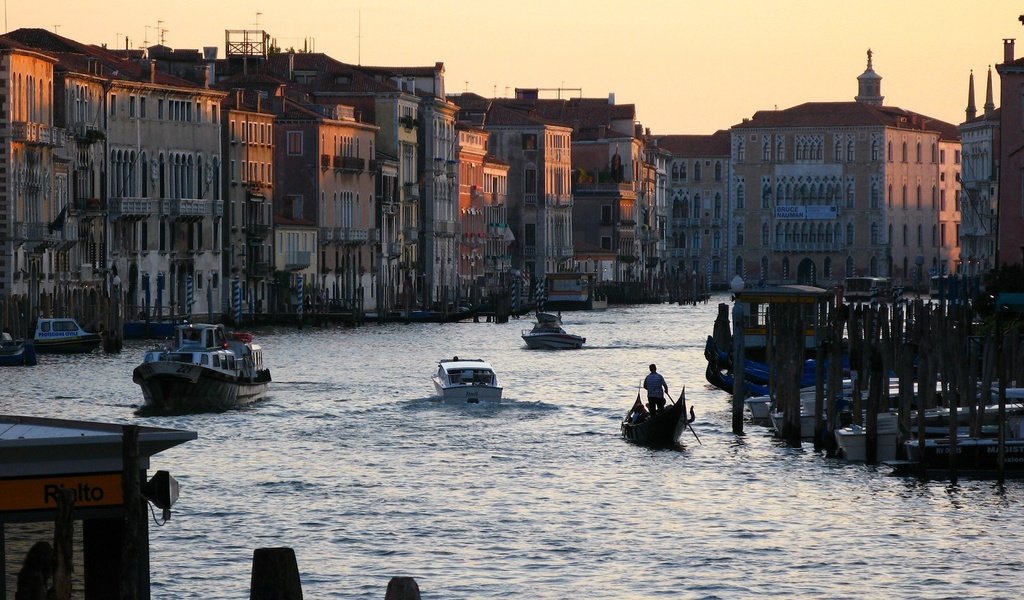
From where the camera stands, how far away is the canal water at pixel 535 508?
64.2 ft

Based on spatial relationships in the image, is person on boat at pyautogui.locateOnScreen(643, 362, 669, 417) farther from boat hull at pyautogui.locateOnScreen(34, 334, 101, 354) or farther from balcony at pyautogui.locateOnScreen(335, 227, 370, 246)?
balcony at pyautogui.locateOnScreen(335, 227, 370, 246)

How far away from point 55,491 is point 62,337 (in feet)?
124

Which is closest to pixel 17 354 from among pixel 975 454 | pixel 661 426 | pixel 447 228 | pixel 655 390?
pixel 655 390

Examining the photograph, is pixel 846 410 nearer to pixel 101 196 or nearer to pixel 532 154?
pixel 101 196

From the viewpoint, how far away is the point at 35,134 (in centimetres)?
5541

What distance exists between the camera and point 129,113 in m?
64.2

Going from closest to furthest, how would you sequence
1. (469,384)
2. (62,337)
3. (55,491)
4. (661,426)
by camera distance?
(55,491), (661,426), (469,384), (62,337)

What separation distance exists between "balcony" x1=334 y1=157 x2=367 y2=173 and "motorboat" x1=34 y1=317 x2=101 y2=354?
29451 mm

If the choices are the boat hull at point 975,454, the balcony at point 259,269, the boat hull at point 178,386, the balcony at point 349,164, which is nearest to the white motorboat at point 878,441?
the boat hull at point 975,454

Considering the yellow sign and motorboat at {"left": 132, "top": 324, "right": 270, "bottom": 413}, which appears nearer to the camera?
the yellow sign

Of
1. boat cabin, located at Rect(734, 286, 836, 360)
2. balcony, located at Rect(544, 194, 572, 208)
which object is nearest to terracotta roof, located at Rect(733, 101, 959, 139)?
balcony, located at Rect(544, 194, 572, 208)

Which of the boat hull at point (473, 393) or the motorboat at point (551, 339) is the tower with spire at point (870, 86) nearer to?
the motorboat at point (551, 339)

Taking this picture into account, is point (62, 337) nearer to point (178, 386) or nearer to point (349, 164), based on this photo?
point (178, 386)

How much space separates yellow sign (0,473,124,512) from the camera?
12.0 metres
